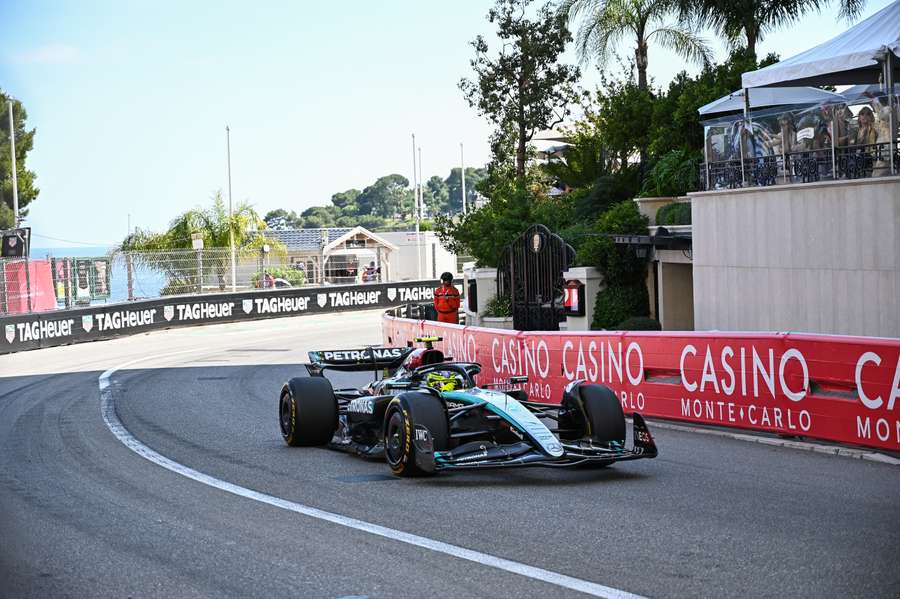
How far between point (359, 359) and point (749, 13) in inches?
769

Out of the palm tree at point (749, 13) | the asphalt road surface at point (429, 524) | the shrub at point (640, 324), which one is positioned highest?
the palm tree at point (749, 13)

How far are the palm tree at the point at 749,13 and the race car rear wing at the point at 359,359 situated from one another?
17895 millimetres

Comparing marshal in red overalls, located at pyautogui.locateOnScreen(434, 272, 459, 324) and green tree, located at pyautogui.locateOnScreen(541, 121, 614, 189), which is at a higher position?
green tree, located at pyautogui.locateOnScreen(541, 121, 614, 189)

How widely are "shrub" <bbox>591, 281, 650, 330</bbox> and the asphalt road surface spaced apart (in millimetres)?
10628

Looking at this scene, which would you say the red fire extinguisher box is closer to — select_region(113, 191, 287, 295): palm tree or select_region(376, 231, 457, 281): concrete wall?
select_region(113, 191, 287, 295): palm tree

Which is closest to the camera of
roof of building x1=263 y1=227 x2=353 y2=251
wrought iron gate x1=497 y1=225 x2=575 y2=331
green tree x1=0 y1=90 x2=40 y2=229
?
wrought iron gate x1=497 y1=225 x2=575 y2=331

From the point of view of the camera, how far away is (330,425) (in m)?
12.2

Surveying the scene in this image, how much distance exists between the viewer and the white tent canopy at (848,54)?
1625 centimetres

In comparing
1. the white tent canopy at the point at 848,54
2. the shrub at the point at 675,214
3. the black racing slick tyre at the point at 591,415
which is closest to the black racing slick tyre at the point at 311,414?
the black racing slick tyre at the point at 591,415

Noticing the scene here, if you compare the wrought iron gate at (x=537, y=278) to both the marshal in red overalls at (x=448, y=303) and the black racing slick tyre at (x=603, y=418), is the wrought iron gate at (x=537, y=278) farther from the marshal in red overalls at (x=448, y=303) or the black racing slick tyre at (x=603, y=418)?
the black racing slick tyre at (x=603, y=418)

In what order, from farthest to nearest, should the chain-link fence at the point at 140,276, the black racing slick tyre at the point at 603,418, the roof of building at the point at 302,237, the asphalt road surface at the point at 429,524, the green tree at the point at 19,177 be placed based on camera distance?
the roof of building at the point at 302,237
the green tree at the point at 19,177
the chain-link fence at the point at 140,276
the black racing slick tyre at the point at 603,418
the asphalt road surface at the point at 429,524

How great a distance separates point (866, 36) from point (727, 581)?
12986mm

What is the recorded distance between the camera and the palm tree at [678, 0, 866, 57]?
94.7 ft

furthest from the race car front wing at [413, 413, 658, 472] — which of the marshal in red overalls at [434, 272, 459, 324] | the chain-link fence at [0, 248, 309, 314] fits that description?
the chain-link fence at [0, 248, 309, 314]
